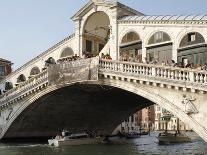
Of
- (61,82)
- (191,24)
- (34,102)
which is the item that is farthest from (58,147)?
Answer: (191,24)

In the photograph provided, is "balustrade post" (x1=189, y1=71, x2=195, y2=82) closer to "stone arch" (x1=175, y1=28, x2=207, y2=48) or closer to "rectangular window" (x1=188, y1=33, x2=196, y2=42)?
"stone arch" (x1=175, y1=28, x2=207, y2=48)

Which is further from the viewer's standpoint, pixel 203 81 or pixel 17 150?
pixel 17 150

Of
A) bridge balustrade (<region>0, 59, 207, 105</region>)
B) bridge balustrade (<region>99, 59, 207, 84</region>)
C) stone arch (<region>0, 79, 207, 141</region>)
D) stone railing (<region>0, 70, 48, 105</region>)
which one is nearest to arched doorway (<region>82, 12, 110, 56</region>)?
stone railing (<region>0, 70, 48, 105</region>)

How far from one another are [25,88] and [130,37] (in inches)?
296

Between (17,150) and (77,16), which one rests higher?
(77,16)

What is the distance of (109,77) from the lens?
71.1 feet

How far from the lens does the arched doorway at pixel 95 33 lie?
27047 mm

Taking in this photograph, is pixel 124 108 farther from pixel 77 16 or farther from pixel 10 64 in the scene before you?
pixel 10 64

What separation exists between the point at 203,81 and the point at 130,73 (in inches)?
150

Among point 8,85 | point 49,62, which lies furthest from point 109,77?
point 8,85

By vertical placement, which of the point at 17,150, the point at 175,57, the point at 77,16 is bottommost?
the point at 17,150

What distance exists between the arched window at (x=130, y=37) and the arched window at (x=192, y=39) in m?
3.14

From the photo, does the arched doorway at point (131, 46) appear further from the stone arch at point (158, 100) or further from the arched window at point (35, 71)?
the arched window at point (35, 71)

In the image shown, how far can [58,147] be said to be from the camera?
2803 cm
